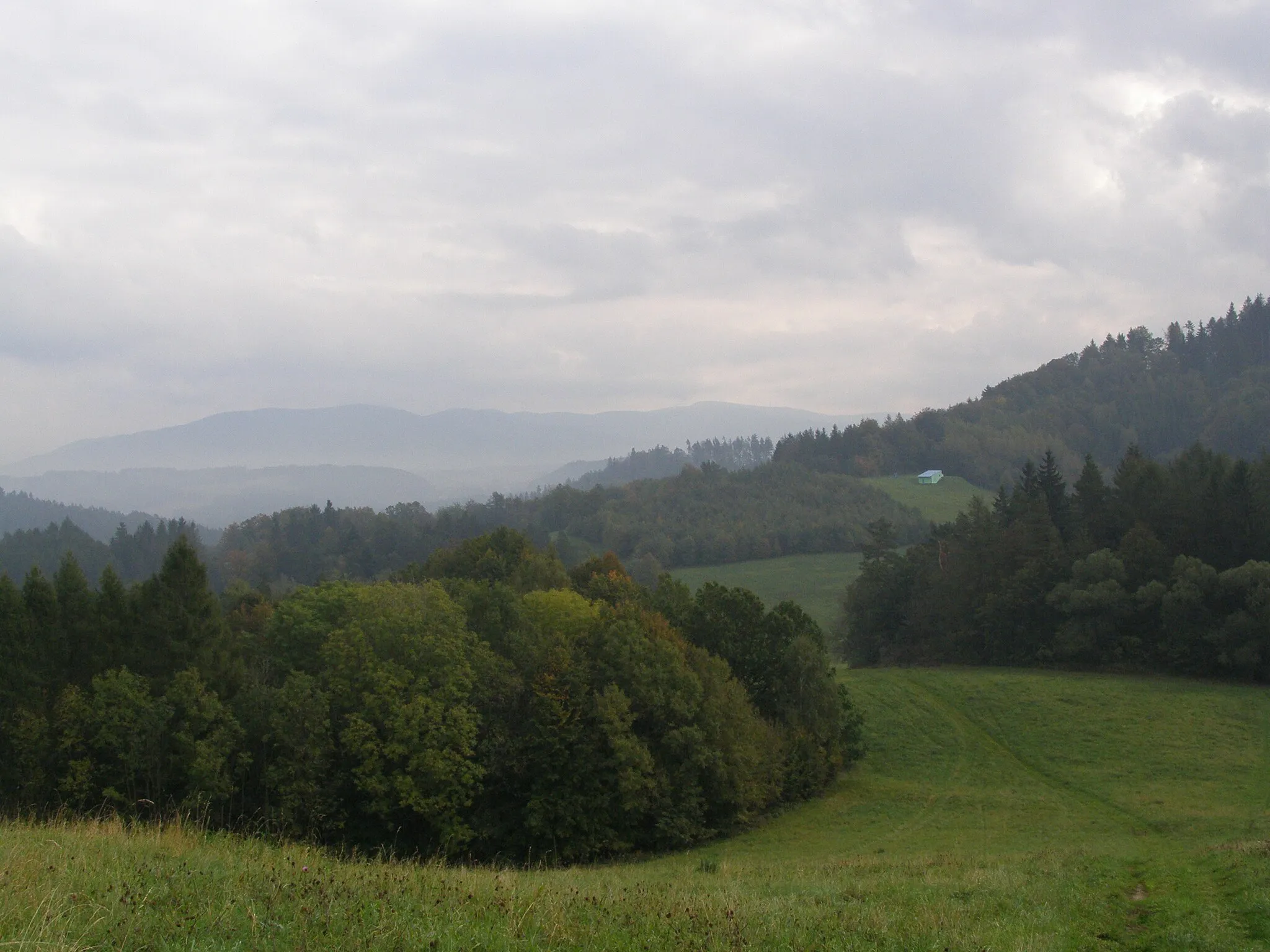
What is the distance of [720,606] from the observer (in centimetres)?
4897

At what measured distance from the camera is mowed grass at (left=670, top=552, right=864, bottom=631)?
355 ft

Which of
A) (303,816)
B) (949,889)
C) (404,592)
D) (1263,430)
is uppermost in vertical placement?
(1263,430)

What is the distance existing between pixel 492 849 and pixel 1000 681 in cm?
3532

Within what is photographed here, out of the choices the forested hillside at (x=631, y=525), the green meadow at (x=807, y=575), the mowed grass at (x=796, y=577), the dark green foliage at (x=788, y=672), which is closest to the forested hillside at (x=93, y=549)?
the forested hillside at (x=631, y=525)

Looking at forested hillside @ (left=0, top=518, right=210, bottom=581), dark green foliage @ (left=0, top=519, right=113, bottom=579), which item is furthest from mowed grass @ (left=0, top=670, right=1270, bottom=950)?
dark green foliage @ (left=0, top=519, right=113, bottom=579)

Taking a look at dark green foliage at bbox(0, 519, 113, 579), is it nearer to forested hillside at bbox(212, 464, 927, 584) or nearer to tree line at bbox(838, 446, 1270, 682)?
forested hillside at bbox(212, 464, 927, 584)

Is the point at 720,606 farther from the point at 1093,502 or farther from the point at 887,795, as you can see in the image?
the point at 1093,502

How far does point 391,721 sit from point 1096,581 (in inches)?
1939

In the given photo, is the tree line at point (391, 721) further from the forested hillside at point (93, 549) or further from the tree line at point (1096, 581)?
the forested hillside at point (93, 549)

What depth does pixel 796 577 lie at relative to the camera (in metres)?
121

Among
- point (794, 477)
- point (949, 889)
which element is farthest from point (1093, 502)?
point (794, 477)

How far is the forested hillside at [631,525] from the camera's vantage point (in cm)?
13938

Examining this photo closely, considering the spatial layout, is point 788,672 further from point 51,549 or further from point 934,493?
point 51,549

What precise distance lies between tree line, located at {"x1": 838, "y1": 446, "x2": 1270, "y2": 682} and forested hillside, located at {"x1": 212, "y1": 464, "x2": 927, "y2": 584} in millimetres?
49451
